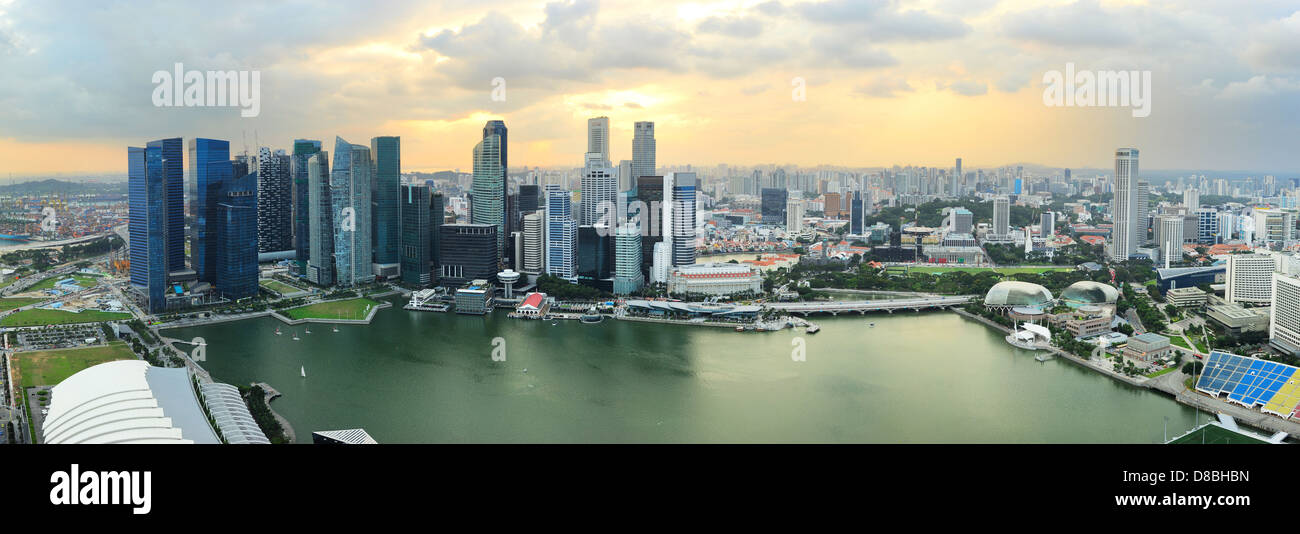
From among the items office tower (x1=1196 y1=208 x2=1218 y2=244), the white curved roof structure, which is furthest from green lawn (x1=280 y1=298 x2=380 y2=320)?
office tower (x1=1196 y1=208 x2=1218 y2=244)

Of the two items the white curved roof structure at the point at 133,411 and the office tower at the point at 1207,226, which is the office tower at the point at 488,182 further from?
the office tower at the point at 1207,226

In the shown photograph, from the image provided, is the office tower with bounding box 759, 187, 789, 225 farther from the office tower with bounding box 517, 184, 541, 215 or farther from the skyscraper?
the skyscraper

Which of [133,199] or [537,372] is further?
[133,199]

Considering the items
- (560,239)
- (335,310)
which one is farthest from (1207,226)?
(335,310)

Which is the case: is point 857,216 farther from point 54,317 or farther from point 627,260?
point 54,317
